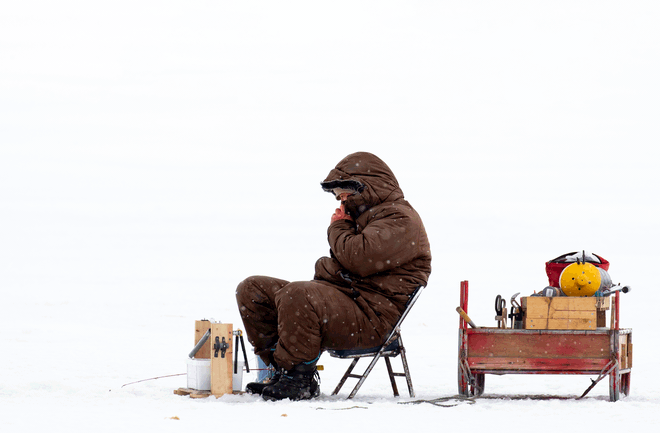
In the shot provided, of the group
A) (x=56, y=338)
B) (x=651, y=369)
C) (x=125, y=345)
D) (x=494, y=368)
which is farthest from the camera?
(x=56, y=338)

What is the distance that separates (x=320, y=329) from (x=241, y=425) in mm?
1151

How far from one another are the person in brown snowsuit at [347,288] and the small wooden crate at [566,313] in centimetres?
81

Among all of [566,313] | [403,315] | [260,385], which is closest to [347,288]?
[403,315]

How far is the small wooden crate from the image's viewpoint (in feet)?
18.8

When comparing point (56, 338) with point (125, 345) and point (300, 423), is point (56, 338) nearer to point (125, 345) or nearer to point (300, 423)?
point (125, 345)

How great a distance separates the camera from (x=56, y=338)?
1102 centimetres

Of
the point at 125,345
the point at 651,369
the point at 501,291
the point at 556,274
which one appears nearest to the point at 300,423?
the point at 556,274

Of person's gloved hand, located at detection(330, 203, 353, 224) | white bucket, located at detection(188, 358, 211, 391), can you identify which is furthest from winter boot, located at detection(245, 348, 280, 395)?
person's gloved hand, located at detection(330, 203, 353, 224)

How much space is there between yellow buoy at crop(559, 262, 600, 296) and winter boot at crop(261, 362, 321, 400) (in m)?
1.81

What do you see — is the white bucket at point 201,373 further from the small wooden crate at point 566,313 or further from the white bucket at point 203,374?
the small wooden crate at point 566,313

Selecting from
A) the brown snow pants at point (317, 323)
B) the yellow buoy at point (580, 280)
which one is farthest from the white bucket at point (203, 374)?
the yellow buoy at point (580, 280)

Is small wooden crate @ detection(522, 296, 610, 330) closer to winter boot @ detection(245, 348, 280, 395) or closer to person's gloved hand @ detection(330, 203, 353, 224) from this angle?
person's gloved hand @ detection(330, 203, 353, 224)

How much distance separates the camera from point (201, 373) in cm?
563

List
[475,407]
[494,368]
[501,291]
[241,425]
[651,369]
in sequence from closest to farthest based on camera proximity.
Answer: [241,425], [475,407], [494,368], [651,369], [501,291]
